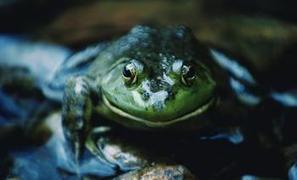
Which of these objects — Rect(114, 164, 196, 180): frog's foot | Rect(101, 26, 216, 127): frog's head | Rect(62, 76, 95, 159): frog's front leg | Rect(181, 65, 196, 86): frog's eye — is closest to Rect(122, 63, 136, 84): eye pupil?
Rect(101, 26, 216, 127): frog's head

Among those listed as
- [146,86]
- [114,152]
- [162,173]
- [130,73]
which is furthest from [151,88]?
[114,152]

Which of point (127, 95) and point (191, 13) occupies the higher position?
point (127, 95)

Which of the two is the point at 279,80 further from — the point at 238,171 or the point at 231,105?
the point at 238,171

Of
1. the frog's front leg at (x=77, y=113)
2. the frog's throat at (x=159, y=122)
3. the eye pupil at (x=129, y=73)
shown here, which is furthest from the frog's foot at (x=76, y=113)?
the eye pupil at (x=129, y=73)

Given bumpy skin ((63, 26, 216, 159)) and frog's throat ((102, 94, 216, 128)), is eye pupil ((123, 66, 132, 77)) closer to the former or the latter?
bumpy skin ((63, 26, 216, 159))

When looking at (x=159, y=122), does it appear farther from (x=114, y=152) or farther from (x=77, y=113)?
(x=77, y=113)

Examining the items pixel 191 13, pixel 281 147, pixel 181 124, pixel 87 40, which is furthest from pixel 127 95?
pixel 191 13
